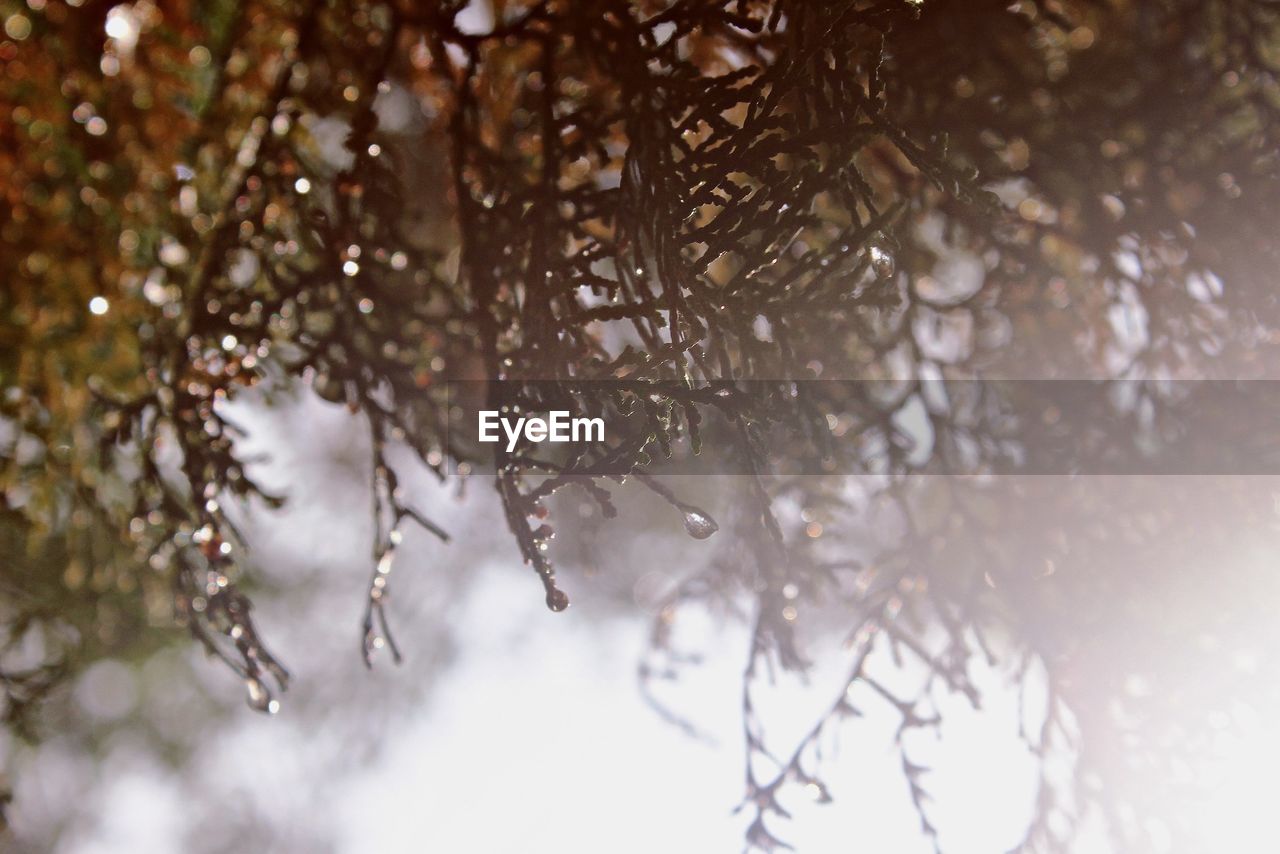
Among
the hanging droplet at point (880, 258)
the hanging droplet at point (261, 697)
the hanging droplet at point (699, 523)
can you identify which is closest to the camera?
the hanging droplet at point (699, 523)

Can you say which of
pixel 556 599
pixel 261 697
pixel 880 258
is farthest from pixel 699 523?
pixel 261 697

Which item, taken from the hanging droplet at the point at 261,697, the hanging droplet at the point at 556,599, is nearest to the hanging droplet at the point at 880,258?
the hanging droplet at the point at 556,599

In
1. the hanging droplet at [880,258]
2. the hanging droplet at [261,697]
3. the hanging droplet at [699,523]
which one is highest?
the hanging droplet at [880,258]

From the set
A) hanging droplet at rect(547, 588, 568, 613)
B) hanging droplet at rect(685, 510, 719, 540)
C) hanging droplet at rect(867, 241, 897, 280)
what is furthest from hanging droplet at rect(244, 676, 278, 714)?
hanging droplet at rect(867, 241, 897, 280)

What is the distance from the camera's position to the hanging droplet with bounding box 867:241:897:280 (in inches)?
49.6

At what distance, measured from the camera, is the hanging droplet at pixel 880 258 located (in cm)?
126

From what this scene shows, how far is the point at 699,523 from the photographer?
3.86 ft

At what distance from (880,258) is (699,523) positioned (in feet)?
1.67

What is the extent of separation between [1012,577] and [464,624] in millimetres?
2916

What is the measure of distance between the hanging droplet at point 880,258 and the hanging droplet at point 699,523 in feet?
1.54

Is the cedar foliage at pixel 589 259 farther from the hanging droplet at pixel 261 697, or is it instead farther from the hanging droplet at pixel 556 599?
the hanging droplet at pixel 556 599

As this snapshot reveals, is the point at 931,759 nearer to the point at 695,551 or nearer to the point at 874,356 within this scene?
the point at 874,356

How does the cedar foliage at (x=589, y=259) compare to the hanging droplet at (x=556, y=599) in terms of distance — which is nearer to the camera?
the hanging droplet at (x=556, y=599)

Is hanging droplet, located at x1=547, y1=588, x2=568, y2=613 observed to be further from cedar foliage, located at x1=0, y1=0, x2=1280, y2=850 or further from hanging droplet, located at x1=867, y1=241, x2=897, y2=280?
hanging droplet, located at x1=867, y1=241, x2=897, y2=280
